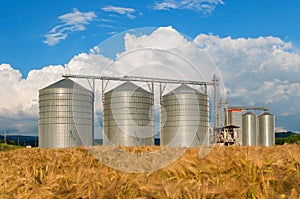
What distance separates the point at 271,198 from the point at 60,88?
33968 mm

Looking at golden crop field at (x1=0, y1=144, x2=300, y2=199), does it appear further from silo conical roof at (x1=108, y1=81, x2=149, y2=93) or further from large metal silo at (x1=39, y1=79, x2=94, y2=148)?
Result: large metal silo at (x1=39, y1=79, x2=94, y2=148)

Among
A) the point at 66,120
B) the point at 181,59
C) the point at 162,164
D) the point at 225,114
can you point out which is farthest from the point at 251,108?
the point at 162,164

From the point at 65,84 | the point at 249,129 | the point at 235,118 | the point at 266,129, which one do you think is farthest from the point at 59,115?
the point at 266,129

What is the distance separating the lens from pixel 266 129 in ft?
195

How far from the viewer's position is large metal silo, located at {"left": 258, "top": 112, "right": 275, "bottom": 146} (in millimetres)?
58719

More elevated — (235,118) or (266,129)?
(235,118)

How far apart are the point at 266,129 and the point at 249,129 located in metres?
2.93

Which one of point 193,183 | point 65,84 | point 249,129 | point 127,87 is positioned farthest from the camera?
point 249,129

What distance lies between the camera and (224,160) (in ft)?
16.7

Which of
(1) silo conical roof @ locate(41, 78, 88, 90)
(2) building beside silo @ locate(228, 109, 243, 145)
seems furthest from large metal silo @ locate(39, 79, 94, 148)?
(2) building beside silo @ locate(228, 109, 243, 145)

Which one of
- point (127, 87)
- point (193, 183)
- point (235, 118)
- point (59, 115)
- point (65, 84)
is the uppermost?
point (65, 84)

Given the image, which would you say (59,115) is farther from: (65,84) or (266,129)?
(266,129)

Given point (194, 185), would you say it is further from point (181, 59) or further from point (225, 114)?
point (225, 114)

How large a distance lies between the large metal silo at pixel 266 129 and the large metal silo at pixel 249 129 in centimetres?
116
